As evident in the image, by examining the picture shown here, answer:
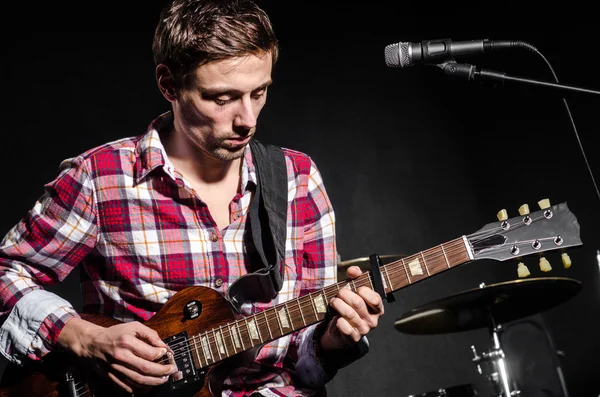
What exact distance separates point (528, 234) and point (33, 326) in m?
1.49

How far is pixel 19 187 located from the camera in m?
3.37

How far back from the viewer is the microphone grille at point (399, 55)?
195 cm

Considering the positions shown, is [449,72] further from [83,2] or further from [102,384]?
[83,2]

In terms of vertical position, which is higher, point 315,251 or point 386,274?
point 315,251

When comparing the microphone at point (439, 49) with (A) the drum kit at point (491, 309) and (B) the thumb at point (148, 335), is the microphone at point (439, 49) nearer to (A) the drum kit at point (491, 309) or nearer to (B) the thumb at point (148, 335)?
(B) the thumb at point (148, 335)

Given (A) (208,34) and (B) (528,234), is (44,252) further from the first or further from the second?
(B) (528,234)

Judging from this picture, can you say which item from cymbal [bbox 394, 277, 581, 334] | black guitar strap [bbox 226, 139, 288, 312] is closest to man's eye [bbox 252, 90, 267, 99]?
black guitar strap [bbox 226, 139, 288, 312]

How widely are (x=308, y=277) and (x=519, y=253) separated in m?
0.78

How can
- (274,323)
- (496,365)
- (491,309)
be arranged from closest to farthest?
(274,323), (496,365), (491,309)

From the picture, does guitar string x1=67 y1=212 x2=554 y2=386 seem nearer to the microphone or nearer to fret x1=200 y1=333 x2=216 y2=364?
fret x1=200 y1=333 x2=216 y2=364

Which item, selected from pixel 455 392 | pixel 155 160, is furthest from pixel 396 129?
pixel 155 160

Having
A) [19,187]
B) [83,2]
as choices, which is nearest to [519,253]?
[19,187]

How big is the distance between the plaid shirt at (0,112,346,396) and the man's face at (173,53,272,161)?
7.5 inches

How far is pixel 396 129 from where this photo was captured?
475 centimetres
